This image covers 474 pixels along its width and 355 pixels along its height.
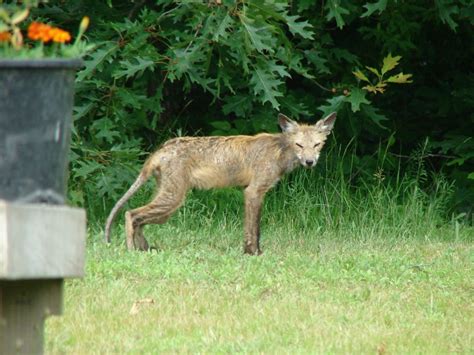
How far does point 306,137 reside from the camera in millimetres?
12055

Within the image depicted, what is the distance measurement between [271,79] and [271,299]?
4.25 m

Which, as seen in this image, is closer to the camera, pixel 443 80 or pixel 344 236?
pixel 344 236

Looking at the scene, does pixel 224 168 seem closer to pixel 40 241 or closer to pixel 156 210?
pixel 156 210

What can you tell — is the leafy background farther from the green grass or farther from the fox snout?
the fox snout

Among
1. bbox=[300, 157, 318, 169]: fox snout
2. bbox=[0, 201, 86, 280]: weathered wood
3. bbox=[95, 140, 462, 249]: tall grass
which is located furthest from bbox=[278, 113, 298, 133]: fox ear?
bbox=[0, 201, 86, 280]: weathered wood

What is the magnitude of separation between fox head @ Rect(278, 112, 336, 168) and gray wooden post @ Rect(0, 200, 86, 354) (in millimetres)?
7269

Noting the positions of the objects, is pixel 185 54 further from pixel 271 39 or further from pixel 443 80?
pixel 443 80

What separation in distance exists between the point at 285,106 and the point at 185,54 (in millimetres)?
2002

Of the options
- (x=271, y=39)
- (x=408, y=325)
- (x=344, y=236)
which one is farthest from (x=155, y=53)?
(x=408, y=325)

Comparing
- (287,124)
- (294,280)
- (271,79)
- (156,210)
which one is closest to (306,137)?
(287,124)

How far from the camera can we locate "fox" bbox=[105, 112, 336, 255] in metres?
11.6

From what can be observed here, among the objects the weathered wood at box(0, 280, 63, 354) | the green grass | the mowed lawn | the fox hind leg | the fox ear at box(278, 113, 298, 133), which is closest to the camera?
the weathered wood at box(0, 280, 63, 354)

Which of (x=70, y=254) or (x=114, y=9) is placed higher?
(x=114, y=9)

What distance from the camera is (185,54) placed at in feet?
39.8
